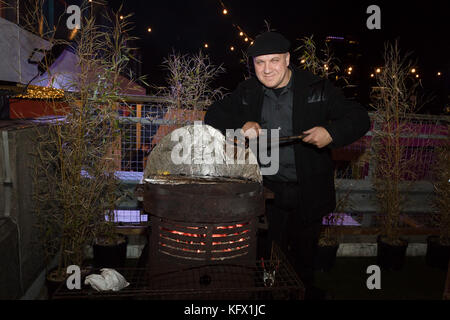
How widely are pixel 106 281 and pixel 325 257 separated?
2.51m

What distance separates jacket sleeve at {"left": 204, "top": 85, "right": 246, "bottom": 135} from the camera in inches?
101

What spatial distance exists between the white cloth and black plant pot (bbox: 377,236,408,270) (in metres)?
2.98

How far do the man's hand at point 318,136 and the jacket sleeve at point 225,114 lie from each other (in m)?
0.70

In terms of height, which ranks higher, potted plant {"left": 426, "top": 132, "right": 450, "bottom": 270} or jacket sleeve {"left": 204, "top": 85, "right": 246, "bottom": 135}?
jacket sleeve {"left": 204, "top": 85, "right": 246, "bottom": 135}

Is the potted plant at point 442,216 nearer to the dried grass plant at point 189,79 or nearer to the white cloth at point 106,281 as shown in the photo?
the dried grass plant at point 189,79

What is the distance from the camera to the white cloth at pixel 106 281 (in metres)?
1.89

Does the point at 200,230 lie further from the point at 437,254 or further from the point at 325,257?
the point at 437,254

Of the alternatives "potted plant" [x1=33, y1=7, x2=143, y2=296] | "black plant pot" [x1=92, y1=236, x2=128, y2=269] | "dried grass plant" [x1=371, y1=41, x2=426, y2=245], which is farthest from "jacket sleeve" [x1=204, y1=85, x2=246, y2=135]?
"dried grass plant" [x1=371, y1=41, x2=426, y2=245]

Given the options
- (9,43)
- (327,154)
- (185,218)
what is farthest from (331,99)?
(9,43)

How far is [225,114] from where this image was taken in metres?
2.60

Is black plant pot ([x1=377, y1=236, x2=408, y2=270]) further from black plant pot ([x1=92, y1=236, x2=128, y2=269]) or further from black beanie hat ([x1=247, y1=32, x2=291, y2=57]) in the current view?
black plant pot ([x1=92, y1=236, x2=128, y2=269])

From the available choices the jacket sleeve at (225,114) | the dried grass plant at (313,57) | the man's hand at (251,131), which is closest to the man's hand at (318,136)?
the man's hand at (251,131)

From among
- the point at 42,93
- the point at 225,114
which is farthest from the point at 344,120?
the point at 42,93

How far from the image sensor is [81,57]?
8.83ft
